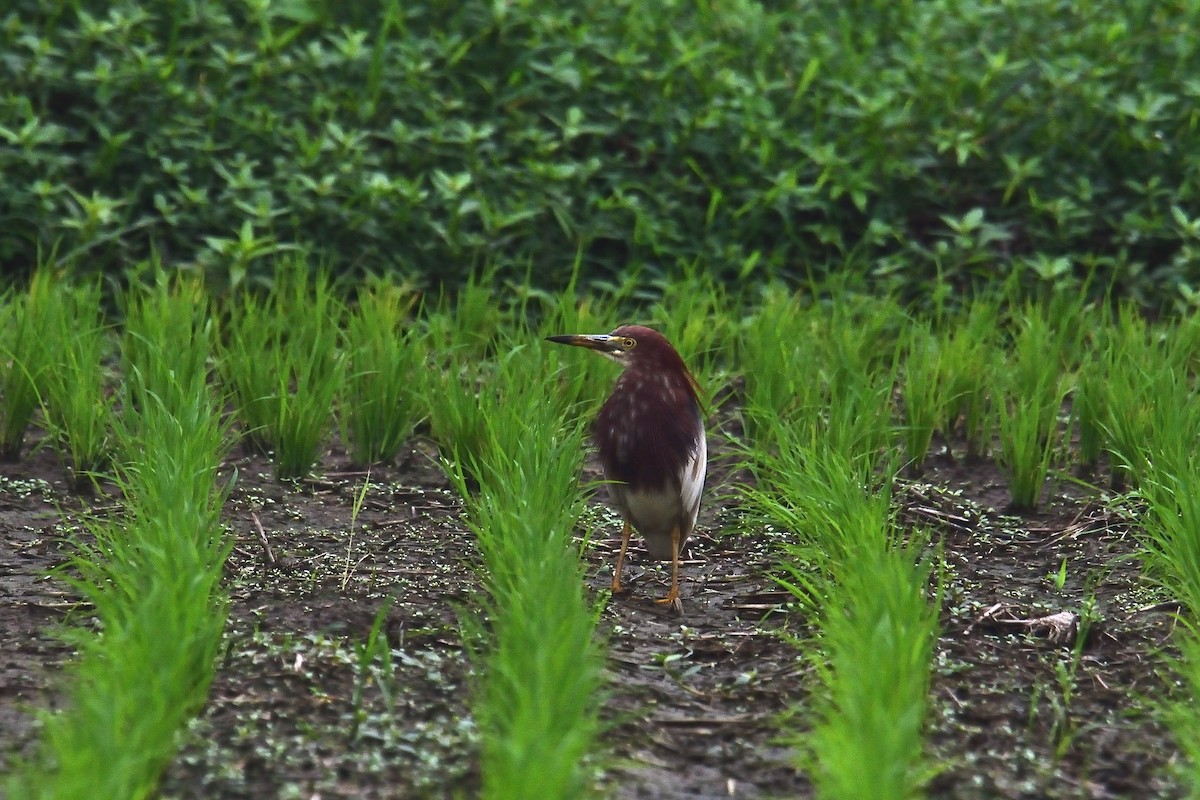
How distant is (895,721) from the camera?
2736mm

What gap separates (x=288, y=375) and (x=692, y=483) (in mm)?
1384

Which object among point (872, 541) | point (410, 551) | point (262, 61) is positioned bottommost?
point (410, 551)

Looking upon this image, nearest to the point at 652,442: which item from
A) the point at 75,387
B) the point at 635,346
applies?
the point at 635,346

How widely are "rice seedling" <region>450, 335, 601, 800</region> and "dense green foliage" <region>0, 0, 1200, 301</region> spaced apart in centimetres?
176

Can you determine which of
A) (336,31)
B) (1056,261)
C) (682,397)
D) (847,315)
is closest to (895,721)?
(682,397)

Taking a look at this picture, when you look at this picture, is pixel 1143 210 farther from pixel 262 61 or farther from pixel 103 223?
pixel 103 223

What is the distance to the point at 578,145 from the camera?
20.8 feet

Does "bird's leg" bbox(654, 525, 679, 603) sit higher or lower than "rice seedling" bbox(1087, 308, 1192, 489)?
lower

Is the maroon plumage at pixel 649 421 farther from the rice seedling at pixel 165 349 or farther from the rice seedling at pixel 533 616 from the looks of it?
the rice seedling at pixel 165 349

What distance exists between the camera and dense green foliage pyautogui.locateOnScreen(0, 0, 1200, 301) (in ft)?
19.0

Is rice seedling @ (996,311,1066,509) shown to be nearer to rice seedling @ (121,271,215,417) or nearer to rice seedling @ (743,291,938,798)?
rice seedling @ (743,291,938,798)

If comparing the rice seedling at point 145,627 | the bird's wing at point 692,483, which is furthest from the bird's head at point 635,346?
the rice seedling at point 145,627

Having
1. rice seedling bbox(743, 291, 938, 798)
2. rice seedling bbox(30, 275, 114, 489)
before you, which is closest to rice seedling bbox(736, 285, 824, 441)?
rice seedling bbox(743, 291, 938, 798)

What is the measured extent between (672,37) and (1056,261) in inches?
70.0
